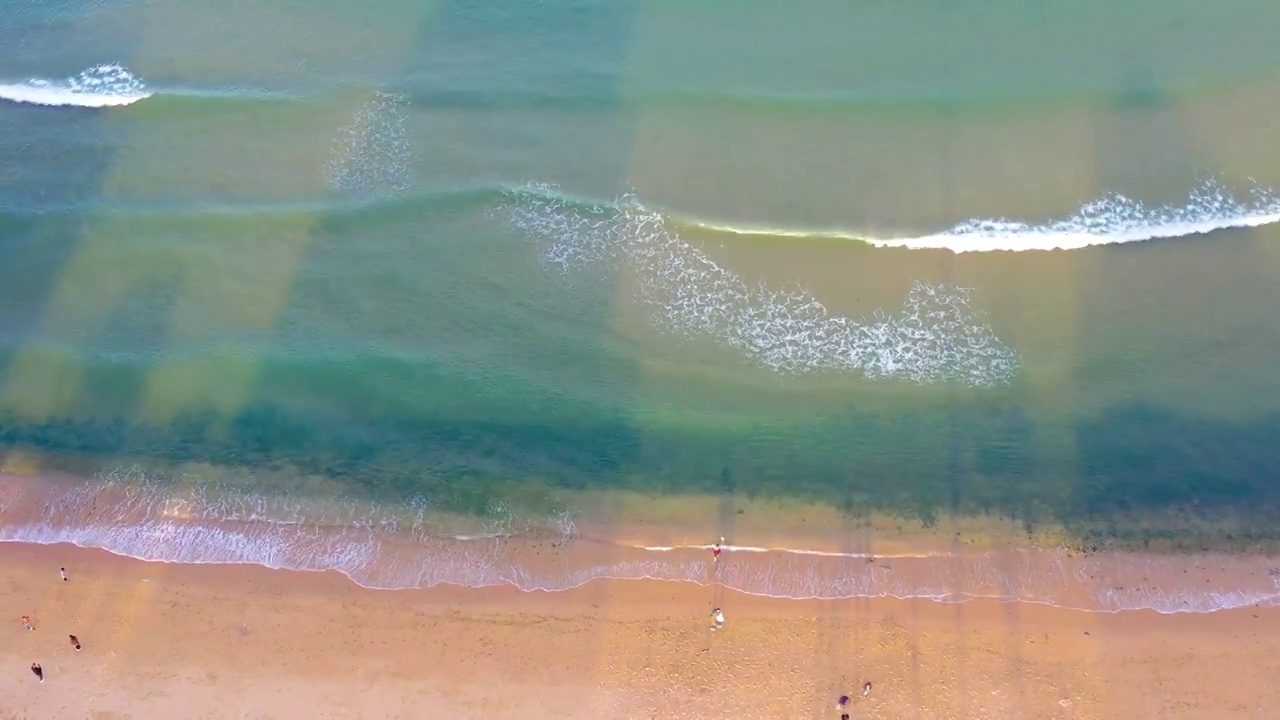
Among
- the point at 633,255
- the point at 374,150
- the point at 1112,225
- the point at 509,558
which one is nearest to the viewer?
the point at 509,558

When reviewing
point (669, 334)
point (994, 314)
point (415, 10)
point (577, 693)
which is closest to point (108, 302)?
point (415, 10)

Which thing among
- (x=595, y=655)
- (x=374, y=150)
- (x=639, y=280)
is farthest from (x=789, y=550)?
(x=374, y=150)

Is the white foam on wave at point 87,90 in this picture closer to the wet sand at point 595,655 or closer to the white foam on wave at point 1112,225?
the wet sand at point 595,655

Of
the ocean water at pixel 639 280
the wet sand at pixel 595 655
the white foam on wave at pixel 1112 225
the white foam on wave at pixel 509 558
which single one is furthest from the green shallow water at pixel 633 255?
the wet sand at pixel 595 655

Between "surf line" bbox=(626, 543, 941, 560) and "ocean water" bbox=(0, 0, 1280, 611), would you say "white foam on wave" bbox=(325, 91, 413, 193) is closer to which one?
"ocean water" bbox=(0, 0, 1280, 611)

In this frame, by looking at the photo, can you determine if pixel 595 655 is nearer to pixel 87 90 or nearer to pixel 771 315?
pixel 771 315

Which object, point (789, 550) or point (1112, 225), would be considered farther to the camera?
point (1112, 225)

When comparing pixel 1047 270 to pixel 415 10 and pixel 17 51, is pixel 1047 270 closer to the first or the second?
pixel 415 10
